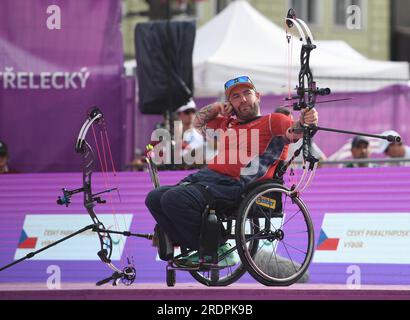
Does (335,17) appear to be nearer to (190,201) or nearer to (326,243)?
(326,243)

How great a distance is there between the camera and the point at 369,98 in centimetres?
1309

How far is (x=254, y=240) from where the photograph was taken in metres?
7.10

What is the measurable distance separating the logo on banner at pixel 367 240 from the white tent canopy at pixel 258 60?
527 cm

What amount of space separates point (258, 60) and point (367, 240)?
7768 mm

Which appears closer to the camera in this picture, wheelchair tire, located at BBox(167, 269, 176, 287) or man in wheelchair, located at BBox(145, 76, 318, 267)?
man in wheelchair, located at BBox(145, 76, 318, 267)

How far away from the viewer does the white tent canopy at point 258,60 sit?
48.6 feet

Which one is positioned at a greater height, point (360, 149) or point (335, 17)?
point (335, 17)

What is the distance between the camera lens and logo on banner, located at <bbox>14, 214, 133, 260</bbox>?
8.49m

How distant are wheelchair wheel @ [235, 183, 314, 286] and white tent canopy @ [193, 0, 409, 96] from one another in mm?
6002

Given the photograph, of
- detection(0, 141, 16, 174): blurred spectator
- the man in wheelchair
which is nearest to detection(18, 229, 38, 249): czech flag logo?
detection(0, 141, 16, 174): blurred spectator
